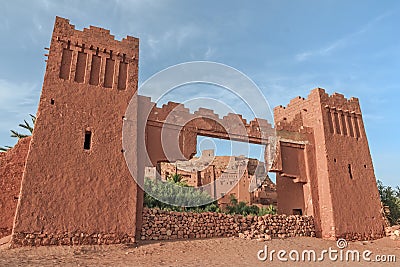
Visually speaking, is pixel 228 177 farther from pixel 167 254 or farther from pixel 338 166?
pixel 167 254

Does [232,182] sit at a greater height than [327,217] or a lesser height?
greater

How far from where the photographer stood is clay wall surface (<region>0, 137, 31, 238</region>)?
12156mm

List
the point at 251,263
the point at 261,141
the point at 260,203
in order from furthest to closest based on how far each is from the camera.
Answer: the point at 260,203
the point at 261,141
the point at 251,263

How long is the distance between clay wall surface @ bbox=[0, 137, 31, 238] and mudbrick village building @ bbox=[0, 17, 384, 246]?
0.03 m

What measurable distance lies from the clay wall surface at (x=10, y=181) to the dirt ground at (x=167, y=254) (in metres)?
2.38

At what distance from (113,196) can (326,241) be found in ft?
31.9

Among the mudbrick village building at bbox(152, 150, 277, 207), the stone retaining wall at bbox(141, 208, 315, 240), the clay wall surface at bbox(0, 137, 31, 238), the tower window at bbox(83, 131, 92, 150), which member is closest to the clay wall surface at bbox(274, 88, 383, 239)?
the stone retaining wall at bbox(141, 208, 315, 240)

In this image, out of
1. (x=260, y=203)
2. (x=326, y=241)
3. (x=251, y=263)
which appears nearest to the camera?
(x=251, y=263)

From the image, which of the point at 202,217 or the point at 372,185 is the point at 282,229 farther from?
the point at 372,185

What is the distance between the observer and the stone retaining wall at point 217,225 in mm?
12820

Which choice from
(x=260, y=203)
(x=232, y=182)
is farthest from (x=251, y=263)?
(x=232, y=182)

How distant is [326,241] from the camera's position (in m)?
14.9

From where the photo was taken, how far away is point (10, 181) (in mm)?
12586

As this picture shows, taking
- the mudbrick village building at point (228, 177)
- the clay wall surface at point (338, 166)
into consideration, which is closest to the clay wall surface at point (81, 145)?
the clay wall surface at point (338, 166)
